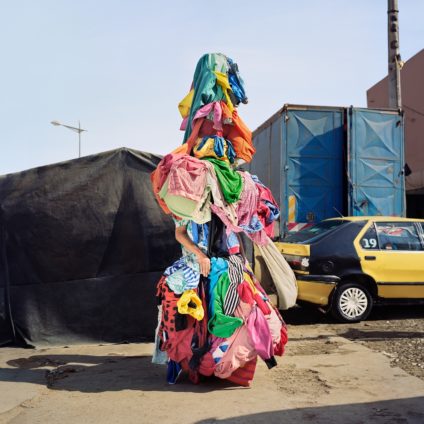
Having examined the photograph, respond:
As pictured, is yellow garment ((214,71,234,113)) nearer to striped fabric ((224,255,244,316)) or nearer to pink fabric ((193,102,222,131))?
pink fabric ((193,102,222,131))

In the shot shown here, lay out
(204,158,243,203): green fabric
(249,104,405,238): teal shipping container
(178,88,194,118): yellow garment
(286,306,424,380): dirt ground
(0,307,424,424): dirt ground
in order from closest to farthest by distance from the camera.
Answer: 1. (0,307,424,424): dirt ground
2. (204,158,243,203): green fabric
3. (178,88,194,118): yellow garment
4. (286,306,424,380): dirt ground
5. (249,104,405,238): teal shipping container

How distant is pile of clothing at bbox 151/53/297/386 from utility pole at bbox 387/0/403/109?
7.91 metres

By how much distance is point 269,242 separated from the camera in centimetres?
457

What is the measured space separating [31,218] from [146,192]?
139cm

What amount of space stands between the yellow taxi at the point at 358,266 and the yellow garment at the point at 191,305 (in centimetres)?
360

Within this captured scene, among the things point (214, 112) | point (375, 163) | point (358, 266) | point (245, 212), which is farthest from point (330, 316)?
point (214, 112)

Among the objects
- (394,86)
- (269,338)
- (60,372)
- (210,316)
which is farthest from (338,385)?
(394,86)

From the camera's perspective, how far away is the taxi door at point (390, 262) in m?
7.45

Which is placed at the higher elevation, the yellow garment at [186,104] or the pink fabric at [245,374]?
the yellow garment at [186,104]

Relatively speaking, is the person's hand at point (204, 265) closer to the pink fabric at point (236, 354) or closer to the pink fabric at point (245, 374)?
the pink fabric at point (236, 354)

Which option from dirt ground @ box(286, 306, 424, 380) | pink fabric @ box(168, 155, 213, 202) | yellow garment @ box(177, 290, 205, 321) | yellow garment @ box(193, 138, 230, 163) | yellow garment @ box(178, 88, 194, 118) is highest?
yellow garment @ box(178, 88, 194, 118)

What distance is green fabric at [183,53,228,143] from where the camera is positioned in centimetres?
436

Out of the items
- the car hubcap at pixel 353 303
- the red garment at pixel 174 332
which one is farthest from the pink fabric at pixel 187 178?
the car hubcap at pixel 353 303

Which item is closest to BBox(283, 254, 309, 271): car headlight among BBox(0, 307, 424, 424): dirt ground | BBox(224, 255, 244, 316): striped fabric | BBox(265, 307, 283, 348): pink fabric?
BBox(0, 307, 424, 424): dirt ground
